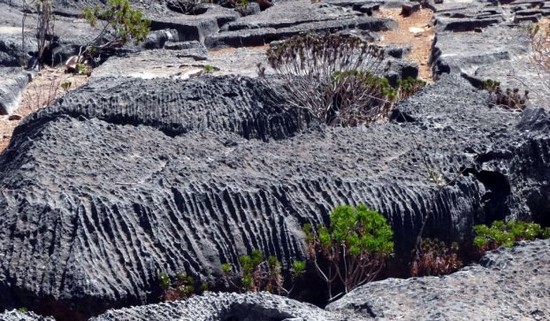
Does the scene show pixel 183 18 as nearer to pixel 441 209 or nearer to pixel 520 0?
pixel 520 0

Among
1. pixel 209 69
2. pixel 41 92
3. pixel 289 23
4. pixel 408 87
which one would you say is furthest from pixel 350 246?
pixel 289 23

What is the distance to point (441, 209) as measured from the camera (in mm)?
4418

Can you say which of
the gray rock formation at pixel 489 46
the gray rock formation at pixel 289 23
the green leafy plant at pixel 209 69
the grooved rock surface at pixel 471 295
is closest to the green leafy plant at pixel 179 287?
the grooved rock surface at pixel 471 295

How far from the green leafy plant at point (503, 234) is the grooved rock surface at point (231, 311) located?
1047 millimetres

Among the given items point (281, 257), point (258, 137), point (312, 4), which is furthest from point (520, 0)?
point (281, 257)

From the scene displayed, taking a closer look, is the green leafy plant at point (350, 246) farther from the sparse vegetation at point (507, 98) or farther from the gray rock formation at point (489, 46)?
the gray rock formation at point (489, 46)

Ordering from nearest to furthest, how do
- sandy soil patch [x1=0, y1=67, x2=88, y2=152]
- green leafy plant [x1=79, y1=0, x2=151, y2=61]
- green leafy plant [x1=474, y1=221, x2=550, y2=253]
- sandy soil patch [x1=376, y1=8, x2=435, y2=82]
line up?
green leafy plant [x1=474, y1=221, x2=550, y2=253] → sandy soil patch [x1=0, y1=67, x2=88, y2=152] → sandy soil patch [x1=376, y1=8, x2=435, y2=82] → green leafy plant [x1=79, y1=0, x2=151, y2=61]

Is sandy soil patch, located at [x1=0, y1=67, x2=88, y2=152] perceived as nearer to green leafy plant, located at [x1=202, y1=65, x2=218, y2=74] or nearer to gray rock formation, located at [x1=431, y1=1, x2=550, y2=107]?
green leafy plant, located at [x1=202, y1=65, x2=218, y2=74]

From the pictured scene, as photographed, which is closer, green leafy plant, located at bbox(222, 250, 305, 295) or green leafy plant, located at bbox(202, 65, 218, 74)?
green leafy plant, located at bbox(222, 250, 305, 295)

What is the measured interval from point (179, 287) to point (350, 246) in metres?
0.66

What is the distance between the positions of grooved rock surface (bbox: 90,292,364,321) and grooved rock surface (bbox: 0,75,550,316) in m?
0.60

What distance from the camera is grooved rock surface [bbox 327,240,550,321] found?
3.17 metres

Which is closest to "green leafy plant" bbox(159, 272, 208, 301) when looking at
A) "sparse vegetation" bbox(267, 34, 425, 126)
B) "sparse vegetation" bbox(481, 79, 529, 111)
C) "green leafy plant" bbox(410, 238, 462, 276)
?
"green leafy plant" bbox(410, 238, 462, 276)

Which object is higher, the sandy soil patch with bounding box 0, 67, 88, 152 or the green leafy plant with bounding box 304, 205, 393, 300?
the green leafy plant with bounding box 304, 205, 393, 300
